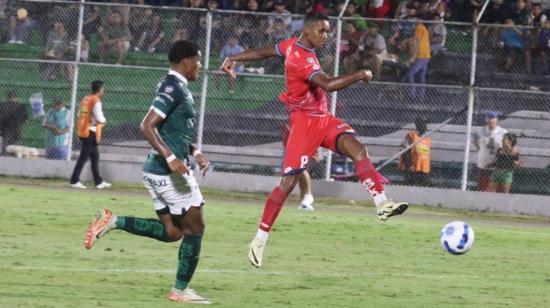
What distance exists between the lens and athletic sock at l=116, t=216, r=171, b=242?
1195cm

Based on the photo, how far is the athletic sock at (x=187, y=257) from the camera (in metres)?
11.5

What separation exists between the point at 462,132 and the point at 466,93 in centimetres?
80

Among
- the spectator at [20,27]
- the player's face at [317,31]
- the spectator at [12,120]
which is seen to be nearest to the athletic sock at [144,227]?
the player's face at [317,31]

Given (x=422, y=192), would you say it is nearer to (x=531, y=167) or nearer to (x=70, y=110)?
(x=531, y=167)

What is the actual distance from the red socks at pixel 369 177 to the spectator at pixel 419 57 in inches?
523

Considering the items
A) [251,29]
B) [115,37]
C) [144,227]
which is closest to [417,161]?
[251,29]

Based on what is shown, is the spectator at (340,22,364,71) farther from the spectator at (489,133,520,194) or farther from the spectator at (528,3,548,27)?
the spectator at (528,3,548,27)

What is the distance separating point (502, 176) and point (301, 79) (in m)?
13.0

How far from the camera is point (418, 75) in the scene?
27.4 meters

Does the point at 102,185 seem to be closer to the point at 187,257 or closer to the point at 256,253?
the point at 256,253

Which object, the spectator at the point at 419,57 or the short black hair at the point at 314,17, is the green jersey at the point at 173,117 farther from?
the spectator at the point at 419,57

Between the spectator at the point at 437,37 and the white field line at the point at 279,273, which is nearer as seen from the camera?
the white field line at the point at 279,273

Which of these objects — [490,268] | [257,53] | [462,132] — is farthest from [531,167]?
[257,53]

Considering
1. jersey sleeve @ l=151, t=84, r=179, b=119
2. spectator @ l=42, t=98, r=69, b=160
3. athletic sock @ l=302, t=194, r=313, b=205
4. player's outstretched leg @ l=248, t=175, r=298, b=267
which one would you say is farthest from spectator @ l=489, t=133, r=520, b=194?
jersey sleeve @ l=151, t=84, r=179, b=119
